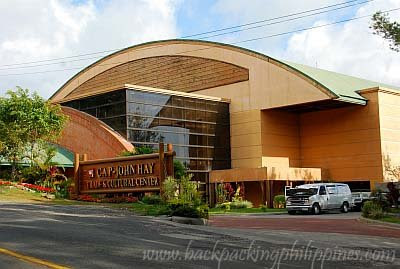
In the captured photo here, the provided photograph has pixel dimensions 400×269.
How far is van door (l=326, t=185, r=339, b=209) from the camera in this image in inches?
1302

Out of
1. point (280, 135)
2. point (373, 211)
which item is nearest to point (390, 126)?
point (280, 135)

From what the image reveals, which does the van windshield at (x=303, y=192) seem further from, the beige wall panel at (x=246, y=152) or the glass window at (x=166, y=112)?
the glass window at (x=166, y=112)

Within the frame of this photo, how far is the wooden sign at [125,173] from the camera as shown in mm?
26219

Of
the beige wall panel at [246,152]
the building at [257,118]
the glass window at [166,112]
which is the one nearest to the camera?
the building at [257,118]

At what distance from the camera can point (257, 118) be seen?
44938 mm

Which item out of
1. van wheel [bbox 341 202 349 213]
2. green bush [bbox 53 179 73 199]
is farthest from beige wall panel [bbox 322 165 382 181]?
green bush [bbox 53 179 73 199]

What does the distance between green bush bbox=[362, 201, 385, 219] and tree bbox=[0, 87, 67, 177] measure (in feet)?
68.8

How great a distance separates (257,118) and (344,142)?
7.54m

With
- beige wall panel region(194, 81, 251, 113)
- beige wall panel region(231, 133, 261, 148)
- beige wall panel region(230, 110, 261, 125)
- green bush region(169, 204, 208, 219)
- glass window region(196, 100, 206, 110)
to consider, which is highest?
beige wall panel region(194, 81, 251, 113)

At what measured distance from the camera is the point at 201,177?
44.2m

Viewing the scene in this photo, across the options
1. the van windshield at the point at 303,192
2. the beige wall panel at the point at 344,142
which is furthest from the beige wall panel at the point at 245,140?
the van windshield at the point at 303,192

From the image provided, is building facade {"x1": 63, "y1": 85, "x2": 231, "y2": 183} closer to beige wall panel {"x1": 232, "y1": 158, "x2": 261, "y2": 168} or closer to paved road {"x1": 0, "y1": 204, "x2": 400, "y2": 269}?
beige wall panel {"x1": 232, "y1": 158, "x2": 261, "y2": 168}

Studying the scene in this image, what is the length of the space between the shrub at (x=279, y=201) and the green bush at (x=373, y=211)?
1467 cm

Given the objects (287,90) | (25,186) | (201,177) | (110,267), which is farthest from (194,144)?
(110,267)
